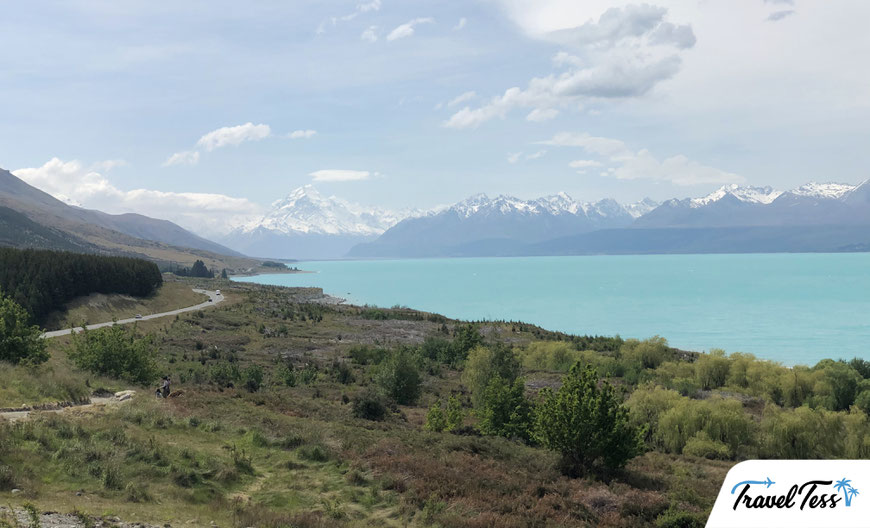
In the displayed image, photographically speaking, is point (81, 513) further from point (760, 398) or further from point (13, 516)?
point (760, 398)

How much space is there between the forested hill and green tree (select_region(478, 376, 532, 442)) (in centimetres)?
7085

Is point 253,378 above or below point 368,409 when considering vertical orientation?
below

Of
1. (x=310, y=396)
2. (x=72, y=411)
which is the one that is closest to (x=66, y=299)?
(x=310, y=396)

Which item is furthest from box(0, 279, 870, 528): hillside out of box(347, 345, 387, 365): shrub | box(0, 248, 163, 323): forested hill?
box(0, 248, 163, 323): forested hill

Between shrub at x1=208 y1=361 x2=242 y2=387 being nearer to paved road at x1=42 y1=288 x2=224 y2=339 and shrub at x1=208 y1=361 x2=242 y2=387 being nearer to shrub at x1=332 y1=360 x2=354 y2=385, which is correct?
shrub at x1=332 y1=360 x2=354 y2=385

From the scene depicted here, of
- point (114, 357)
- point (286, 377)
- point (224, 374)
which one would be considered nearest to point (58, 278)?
point (224, 374)

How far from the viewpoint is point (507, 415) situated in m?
30.0

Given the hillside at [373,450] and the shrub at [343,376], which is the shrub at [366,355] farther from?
the hillside at [373,450]

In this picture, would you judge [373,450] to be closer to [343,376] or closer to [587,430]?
[587,430]

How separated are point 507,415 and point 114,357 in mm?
25943

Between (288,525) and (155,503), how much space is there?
3907 millimetres

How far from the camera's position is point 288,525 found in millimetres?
13312

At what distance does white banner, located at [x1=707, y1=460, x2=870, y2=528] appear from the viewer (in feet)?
26.2

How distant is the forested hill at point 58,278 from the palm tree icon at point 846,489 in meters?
87.7
